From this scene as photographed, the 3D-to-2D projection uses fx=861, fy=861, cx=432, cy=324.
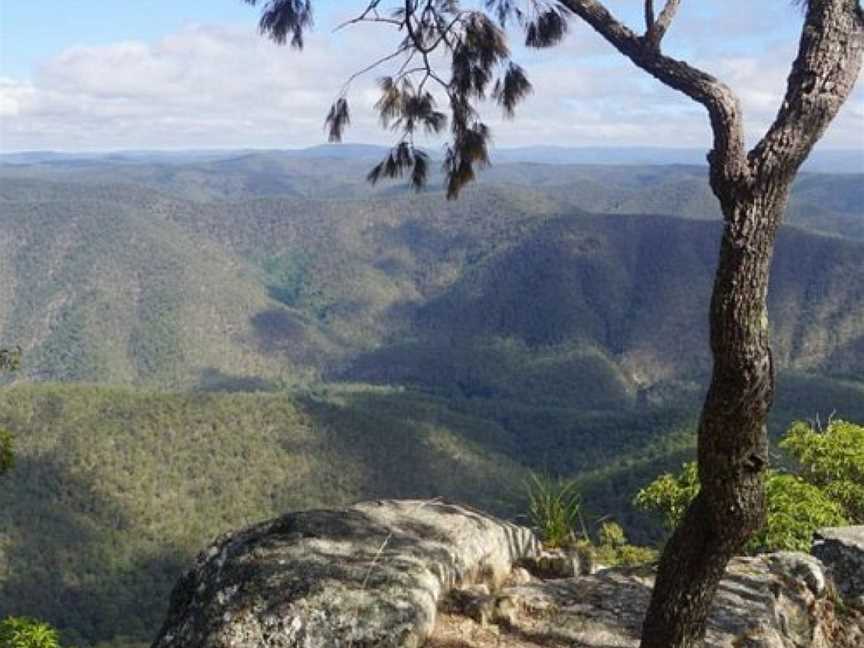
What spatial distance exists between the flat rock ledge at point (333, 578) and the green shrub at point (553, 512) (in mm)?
1409

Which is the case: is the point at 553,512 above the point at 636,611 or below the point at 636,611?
below

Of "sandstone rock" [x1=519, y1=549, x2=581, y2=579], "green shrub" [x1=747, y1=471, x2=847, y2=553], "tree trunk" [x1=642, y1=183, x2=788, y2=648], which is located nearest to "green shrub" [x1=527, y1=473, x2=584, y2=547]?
"sandstone rock" [x1=519, y1=549, x2=581, y2=579]

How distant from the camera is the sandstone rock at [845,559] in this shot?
7.49 meters

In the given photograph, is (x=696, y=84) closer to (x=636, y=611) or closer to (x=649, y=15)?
(x=649, y=15)

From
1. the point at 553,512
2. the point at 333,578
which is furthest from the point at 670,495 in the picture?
the point at 333,578

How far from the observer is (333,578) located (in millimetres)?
5488

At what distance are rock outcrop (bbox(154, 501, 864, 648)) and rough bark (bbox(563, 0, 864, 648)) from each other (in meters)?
1.36

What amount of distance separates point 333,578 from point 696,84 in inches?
144

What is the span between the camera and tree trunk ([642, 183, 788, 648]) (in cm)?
429

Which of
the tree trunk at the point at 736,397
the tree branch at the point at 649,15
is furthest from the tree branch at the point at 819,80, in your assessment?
the tree branch at the point at 649,15

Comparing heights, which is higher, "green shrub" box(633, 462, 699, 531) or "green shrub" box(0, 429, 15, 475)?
"green shrub" box(0, 429, 15, 475)

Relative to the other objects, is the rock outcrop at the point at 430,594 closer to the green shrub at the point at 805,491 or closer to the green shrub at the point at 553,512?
the green shrub at the point at 553,512


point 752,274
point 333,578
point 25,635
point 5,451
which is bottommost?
point 25,635

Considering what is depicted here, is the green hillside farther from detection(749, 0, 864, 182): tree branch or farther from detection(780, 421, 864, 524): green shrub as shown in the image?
detection(749, 0, 864, 182): tree branch
